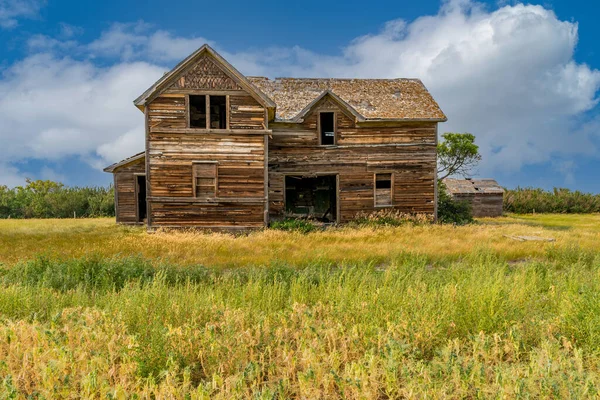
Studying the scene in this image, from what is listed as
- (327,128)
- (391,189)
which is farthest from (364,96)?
(391,189)

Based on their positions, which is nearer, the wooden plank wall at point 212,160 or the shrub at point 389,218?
the wooden plank wall at point 212,160

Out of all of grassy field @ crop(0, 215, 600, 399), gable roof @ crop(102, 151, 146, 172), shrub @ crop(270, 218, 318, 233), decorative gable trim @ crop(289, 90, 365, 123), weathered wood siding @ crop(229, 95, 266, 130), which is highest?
decorative gable trim @ crop(289, 90, 365, 123)

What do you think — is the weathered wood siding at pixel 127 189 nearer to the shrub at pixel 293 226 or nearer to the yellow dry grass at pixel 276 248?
the yellow dry grass at pixel 276 248

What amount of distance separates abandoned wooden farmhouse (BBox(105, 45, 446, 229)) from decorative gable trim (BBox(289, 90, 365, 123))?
0.21ft

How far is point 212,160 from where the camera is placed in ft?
61.1

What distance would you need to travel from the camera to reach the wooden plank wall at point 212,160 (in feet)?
60.9

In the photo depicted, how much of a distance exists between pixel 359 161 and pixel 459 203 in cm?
937

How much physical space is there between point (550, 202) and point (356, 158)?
33043 mm

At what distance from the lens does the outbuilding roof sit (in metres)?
35.5

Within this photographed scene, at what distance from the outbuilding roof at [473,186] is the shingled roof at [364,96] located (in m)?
14.7

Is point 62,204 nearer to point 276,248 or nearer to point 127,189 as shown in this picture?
point 127,189

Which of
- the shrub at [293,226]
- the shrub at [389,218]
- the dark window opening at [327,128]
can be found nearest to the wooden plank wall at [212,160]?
the shrub at [293,226]

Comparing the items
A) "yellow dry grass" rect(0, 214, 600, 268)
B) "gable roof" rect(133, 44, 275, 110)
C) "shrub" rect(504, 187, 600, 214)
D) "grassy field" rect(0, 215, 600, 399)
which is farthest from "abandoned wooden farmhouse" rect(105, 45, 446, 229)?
"shrub" rect(504, 187, 600, 214)

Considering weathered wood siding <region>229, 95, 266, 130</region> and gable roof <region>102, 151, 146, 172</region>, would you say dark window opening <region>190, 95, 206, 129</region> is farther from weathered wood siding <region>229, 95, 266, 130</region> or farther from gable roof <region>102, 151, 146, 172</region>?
weathered wood siding <region>229, 95, 266, 130</region>
